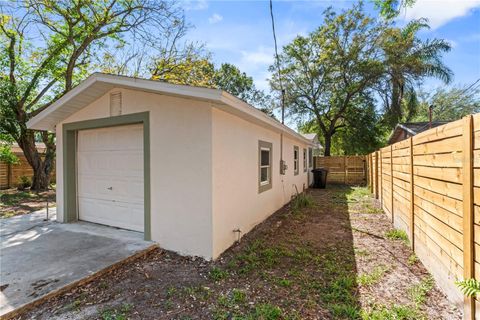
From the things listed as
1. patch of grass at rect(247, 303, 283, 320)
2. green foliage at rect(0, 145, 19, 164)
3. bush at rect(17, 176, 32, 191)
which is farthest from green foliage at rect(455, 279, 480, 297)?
green foliage at rect(0, 145, 19, 164)

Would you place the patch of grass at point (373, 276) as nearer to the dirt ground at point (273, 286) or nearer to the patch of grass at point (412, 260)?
the dirt ground at point (273, 286)

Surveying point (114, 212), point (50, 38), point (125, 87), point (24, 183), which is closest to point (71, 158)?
point (114, 212)

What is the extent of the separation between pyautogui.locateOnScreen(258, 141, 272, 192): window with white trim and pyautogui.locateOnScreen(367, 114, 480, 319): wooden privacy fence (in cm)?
299

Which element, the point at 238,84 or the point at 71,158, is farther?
the point at 238,84

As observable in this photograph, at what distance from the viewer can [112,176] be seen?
5328mm

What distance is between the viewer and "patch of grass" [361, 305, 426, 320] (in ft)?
8.57

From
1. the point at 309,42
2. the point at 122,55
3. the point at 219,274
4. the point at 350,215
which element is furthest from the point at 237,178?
the point at 309,42

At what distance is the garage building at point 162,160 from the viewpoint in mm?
4066

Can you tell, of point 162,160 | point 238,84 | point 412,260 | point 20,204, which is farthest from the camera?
point 238,84

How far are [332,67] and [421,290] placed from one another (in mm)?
16421

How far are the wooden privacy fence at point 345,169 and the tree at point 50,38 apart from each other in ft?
36.2

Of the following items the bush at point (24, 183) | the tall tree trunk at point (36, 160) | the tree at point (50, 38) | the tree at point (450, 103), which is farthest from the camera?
the tree at point (450, 103)

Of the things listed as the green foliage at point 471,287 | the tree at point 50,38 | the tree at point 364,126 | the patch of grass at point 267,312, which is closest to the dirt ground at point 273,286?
the patch of grass at point 267,312

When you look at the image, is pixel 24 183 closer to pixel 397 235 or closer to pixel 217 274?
pixel 217 274
